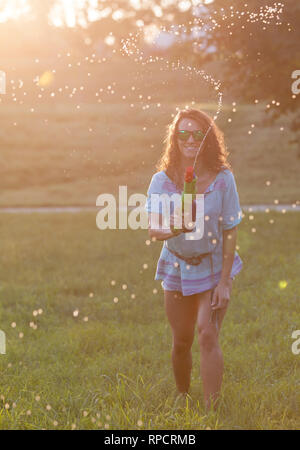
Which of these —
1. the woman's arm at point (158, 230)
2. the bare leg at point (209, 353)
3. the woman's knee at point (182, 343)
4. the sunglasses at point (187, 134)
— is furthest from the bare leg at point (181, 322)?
the sunglasses at point (187, 134)

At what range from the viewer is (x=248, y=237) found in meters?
12.2

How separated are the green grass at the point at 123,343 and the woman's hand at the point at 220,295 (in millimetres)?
692

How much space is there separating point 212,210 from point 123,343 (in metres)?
2.64

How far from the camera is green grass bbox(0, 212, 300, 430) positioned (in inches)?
162

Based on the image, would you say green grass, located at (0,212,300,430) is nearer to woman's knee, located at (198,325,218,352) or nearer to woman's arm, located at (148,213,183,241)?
woman's knee, located at (198,325,218,352)

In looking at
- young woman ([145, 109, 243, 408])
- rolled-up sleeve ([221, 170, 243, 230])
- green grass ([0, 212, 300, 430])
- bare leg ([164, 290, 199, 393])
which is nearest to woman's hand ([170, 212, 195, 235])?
young woman ([145, 109, 243, 408])

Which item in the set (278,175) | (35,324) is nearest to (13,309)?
(35,324)

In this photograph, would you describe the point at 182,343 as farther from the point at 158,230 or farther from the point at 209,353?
the point at 158,230

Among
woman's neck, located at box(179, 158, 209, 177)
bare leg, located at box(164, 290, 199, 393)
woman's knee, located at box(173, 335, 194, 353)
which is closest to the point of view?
woman's neck, located at box(179, 158, 209, 177)

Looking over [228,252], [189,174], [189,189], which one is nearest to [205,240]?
[228,252]

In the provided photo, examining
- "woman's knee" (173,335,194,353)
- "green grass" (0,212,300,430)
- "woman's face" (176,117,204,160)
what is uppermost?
"woman's face" (176,117,204,160)

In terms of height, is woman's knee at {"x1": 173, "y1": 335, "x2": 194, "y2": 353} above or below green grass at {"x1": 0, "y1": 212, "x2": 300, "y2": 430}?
above

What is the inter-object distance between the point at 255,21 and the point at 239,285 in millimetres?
3951

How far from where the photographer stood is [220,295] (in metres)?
3.90
